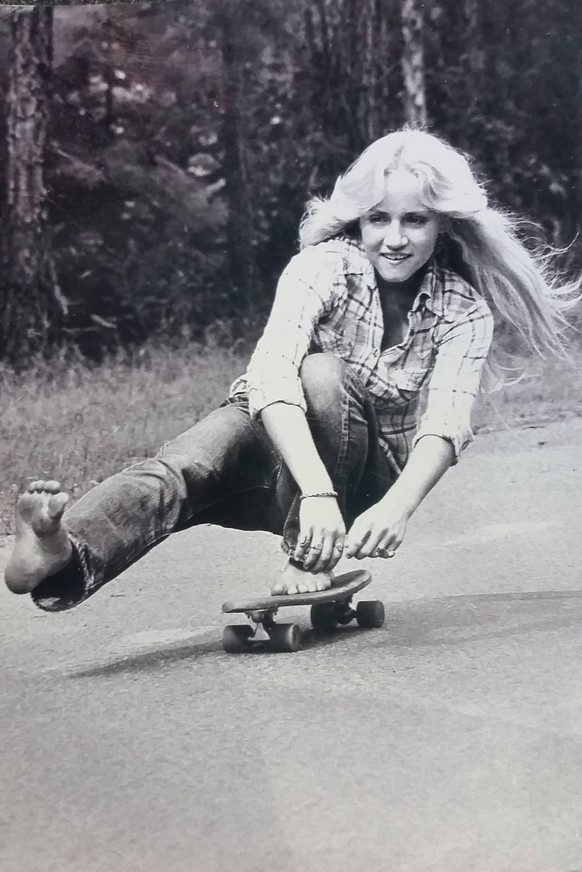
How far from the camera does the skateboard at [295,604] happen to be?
2.04 meters

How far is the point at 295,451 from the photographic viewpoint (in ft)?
6.83

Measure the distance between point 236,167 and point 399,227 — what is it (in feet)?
1.14

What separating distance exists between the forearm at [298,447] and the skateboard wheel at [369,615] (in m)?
0.23

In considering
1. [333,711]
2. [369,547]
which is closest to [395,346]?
[369,547]

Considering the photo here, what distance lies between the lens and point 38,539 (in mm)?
1956

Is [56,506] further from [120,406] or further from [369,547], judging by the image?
[369,547]

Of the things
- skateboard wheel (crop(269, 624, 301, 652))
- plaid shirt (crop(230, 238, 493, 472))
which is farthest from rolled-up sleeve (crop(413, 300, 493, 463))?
skateboard wheel (crop(269, 624, 301, 652))

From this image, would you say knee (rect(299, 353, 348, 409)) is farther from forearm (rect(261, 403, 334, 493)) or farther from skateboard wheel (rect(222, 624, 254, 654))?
skateboard wheel (rect(222, 624, 254, 654))

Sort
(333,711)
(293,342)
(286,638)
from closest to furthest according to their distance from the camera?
(333,711) < (286,638) < (293,342)

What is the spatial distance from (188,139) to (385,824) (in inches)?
52.3

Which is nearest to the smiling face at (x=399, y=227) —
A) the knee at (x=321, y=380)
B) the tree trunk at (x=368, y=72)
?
the tree trunk at (x=368, y=72)

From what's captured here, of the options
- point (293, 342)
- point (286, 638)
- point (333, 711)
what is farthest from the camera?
point (293, 342)

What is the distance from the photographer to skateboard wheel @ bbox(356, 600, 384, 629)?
2109 mm

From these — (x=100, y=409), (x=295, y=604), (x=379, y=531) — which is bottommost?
(x=295, y=604)
